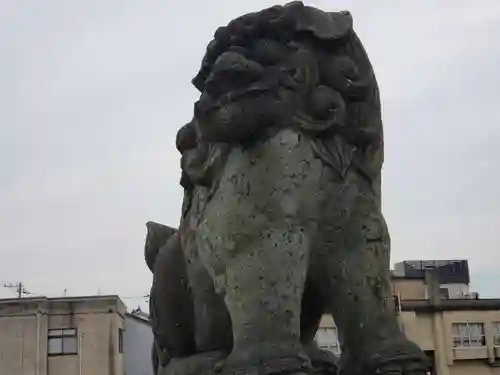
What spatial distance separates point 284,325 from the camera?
1.90 m

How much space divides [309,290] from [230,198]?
316 mm

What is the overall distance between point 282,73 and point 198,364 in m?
0.79

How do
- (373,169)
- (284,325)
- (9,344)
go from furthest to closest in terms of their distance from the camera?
1. (9,344)
2. (373,169)
3. (284,325)

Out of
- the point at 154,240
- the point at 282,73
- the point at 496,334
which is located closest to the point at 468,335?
the point at 496,334

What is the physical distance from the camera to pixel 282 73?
82.6 inches

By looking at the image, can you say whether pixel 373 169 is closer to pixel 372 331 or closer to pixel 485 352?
pixel 372 331

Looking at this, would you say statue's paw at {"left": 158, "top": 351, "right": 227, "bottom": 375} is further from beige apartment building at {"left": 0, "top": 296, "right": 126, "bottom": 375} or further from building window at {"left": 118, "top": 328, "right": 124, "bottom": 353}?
building window at {"left": 118, "top": 328, "right": 124, "bottom": 353}

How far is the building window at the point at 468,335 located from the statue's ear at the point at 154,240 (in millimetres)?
20788

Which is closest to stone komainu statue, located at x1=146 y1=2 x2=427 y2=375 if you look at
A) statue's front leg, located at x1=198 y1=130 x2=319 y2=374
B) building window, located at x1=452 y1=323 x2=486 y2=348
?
statue's front leg, located at x1=198 y1=130 x2=319 y2=374

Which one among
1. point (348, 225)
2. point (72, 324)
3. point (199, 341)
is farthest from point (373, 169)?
point (72, 324)

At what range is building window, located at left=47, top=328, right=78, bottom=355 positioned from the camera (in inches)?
774

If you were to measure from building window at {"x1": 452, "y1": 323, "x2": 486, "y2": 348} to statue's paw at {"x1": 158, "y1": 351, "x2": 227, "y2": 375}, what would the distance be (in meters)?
21.0

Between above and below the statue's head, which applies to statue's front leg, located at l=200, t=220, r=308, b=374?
below

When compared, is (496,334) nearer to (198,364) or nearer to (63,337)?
(63,337)
